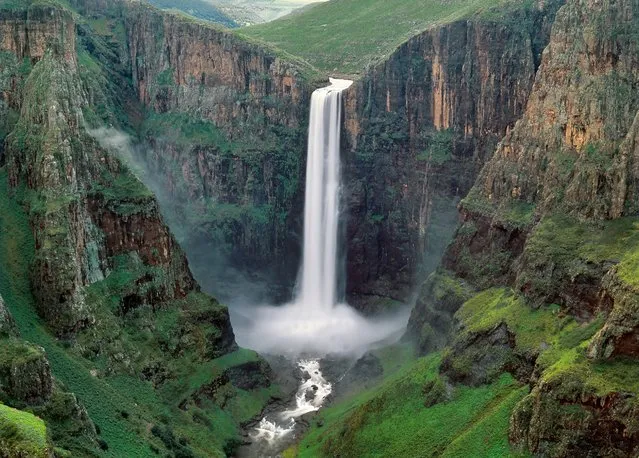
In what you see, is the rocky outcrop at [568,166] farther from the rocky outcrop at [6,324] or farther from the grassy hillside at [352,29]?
the grassy hillside at [352,29]

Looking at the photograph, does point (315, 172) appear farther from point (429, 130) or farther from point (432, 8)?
point (432, 8)

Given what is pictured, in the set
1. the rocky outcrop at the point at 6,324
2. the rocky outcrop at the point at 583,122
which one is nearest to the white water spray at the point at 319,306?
the rocky outcrop at the point at 583,122

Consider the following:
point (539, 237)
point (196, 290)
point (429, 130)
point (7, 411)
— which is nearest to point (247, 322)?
point (196, 290)

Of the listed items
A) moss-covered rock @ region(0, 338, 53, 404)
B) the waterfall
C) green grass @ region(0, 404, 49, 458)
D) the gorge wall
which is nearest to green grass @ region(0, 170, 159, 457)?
moss-covered rock @ region(0, 338, 53, 404)

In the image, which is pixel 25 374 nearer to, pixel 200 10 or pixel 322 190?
pixel 322 190

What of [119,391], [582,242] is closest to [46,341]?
[119,391]

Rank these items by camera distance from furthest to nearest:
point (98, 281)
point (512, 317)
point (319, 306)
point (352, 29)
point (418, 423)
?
1. point (352, 29)
2. point (319, 306)
3. point (98, 281)
4. point (512, 317)
5. point (418, 423)
